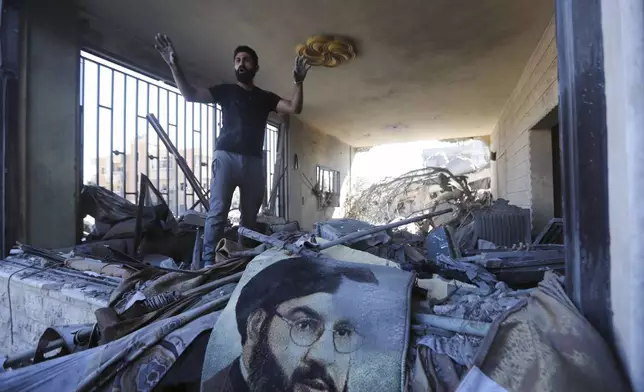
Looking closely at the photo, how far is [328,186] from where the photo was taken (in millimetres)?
9430

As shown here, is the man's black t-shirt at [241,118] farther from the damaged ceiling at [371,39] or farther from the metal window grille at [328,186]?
the metal window grille at [328,186]

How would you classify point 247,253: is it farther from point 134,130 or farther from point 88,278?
point 134,130

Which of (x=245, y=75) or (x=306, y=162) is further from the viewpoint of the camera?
(x=306, y=162)

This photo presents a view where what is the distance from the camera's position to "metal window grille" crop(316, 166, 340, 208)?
861cm

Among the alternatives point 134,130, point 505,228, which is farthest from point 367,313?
point 134,130

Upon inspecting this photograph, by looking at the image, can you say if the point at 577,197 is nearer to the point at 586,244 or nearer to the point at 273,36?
the point at 586,244

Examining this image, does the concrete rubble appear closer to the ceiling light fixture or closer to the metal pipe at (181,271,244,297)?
the metal pipe at (181,271,244,297)

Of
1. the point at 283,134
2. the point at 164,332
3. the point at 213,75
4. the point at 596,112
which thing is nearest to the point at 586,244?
the point at 596,112

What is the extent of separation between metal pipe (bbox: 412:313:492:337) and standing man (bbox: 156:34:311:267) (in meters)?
1.54

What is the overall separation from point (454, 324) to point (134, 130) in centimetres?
412

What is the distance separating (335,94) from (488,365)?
214 inches

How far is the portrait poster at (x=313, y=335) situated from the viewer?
950 millimetres

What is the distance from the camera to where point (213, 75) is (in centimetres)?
505

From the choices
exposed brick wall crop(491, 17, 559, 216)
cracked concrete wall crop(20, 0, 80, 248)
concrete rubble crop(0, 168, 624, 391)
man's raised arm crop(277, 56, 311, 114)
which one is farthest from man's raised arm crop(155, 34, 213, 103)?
exposed brick wall crop(491, 17, 559, 216)
